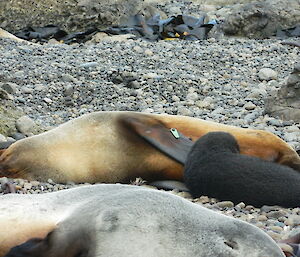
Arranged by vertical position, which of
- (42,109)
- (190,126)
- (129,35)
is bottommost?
(129,35)

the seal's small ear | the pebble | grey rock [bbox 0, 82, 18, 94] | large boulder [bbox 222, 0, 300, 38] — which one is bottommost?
large boulder [bbox 222, 0, 300, 38]

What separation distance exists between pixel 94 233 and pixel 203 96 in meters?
5.97

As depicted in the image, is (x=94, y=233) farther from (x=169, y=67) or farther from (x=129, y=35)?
(x=129, y=35)

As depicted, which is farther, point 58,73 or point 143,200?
point 58,73

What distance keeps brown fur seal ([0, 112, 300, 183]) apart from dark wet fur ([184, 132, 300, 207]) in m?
0.41

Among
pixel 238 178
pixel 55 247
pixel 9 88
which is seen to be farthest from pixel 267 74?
pixel 55 247

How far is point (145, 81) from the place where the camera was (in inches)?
357

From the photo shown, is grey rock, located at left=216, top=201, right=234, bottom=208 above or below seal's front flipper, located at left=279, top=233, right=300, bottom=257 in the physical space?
below

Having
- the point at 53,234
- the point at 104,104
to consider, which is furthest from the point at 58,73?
the point at 53,234

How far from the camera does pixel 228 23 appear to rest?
12.8 metres

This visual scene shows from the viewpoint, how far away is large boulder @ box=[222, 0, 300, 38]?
42.0 feet

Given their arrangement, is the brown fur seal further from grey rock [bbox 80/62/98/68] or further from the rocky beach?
grey rock [bbox 80/62/98/68]

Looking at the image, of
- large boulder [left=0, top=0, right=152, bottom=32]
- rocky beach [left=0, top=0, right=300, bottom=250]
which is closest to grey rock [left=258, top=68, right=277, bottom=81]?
rocky beach [left=0, top=0, right=300, bottom=250]

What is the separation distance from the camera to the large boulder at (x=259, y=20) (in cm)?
1280
